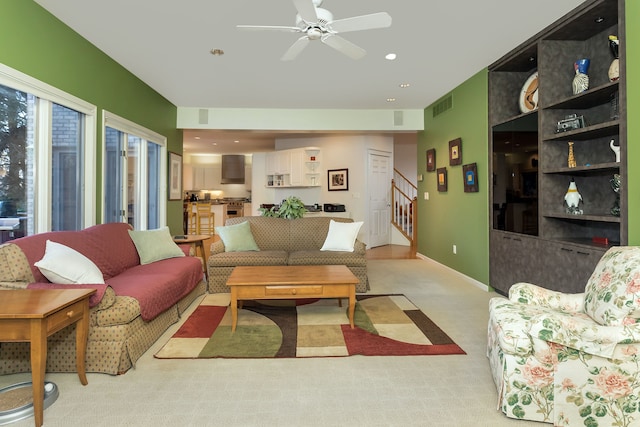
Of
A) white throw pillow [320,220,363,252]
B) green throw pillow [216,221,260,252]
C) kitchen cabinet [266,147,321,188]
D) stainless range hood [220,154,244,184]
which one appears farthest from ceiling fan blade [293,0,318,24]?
stainless range hood [220,154,244,184]

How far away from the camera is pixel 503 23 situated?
11.3 ft

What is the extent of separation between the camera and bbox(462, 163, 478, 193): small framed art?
4926mm

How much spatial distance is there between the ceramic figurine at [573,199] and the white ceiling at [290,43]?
1.61 meters

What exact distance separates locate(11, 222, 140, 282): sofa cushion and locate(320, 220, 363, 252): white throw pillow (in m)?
2.32

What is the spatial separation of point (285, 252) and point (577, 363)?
137 inches

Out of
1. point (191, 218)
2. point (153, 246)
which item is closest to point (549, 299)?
point (153, 246)

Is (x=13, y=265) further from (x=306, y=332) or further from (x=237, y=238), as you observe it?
(x=237, y=238)

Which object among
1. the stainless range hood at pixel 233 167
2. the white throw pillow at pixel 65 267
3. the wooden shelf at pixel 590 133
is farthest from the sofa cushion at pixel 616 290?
the stainless range hood at pixel 233 167

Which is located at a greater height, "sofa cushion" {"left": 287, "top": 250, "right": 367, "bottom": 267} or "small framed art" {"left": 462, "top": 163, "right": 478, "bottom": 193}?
"small framed art" {"left": 462, "top": 163, "right": 478, "bottom": 193}

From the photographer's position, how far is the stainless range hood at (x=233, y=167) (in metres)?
12.5

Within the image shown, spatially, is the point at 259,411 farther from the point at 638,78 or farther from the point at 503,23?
the point at 503,23

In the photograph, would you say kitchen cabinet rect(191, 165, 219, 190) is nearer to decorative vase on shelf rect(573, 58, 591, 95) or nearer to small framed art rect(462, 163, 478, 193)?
small framed art rect(462, 163, 478, 193)

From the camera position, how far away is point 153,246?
12.9 feet

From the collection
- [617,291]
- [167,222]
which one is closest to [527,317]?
[617,291]
